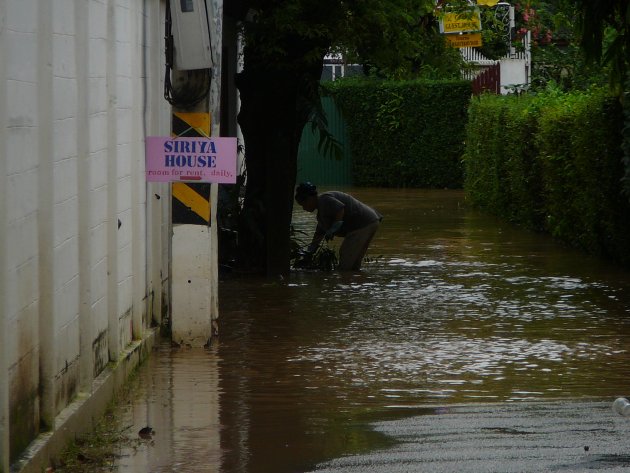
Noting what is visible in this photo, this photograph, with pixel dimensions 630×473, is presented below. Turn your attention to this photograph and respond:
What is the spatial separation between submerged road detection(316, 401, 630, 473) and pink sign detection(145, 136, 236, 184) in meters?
3.10

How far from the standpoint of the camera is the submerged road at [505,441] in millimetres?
6578

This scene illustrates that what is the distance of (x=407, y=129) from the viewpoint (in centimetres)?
3200

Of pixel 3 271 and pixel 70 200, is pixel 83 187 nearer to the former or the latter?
pixel 70 200

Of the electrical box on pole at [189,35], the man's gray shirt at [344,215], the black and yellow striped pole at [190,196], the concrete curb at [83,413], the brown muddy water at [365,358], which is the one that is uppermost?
the electrical box on pole at [189,35]

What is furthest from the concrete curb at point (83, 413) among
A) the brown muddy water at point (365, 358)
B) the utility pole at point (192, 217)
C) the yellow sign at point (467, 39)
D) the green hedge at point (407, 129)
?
the green hedge at point (407, 129)

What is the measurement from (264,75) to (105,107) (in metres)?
6.84

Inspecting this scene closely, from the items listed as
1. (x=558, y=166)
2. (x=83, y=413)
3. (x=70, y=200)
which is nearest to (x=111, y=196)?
(x=70, y=200)

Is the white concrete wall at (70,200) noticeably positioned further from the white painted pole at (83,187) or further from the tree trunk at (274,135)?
the tree trunk at (274,135)

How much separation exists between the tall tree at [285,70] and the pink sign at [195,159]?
153 inches

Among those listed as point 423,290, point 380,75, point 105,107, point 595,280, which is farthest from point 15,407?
point 380,75

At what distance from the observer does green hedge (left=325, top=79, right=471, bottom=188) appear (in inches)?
1240

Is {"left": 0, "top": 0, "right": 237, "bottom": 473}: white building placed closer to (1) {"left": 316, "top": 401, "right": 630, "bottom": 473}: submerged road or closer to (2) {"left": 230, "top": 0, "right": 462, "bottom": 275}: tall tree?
(1) {"left": 316, "top": 401, "right": 630, "bottom": 473}: submerged road

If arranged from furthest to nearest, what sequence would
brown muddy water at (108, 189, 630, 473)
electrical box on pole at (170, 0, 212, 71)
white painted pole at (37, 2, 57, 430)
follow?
electrical box on pole at (170, 0, 212, 71) < brown muddy water at (108, 189, 630, 473) < white painted pole at (37, 2, 57, 430)

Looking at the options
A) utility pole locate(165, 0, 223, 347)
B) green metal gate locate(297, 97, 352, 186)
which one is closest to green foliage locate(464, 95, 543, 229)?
green metal gate locate(297, 97, 352, 186)
